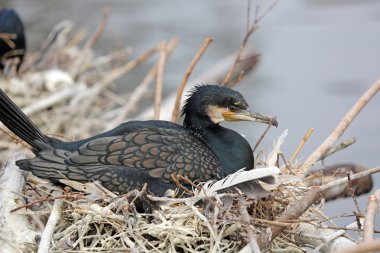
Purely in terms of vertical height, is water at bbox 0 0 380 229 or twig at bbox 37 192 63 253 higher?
twig at bbox 37 192 63 253

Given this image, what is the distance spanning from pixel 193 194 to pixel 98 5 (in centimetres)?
934

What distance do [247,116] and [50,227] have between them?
1.01 metres

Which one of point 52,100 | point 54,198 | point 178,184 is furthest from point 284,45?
point 54,198

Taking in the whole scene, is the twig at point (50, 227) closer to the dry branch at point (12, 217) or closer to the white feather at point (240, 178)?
the dry branch at point (12, 217)

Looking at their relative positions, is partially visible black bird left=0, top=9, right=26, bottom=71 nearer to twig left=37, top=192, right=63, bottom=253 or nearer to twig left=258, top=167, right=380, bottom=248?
twig left=37, top=192, right=63, bottom=253

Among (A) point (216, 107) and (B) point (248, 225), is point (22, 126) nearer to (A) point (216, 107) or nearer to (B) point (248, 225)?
(A) point (216, 107)

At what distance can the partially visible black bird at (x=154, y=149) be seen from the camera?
366cm

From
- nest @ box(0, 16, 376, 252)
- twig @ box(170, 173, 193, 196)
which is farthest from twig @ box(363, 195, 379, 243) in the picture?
twig @ box(170, 173, 193, 196)

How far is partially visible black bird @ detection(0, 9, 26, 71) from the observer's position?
6.95 metres

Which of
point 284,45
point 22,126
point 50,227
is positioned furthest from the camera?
point 284,45

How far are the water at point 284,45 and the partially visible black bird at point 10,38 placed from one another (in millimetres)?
2196

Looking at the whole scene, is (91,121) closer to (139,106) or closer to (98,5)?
(139,106)

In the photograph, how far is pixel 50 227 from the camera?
3.40 m

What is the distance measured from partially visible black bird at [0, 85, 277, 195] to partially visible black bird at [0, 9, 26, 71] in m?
3.13
